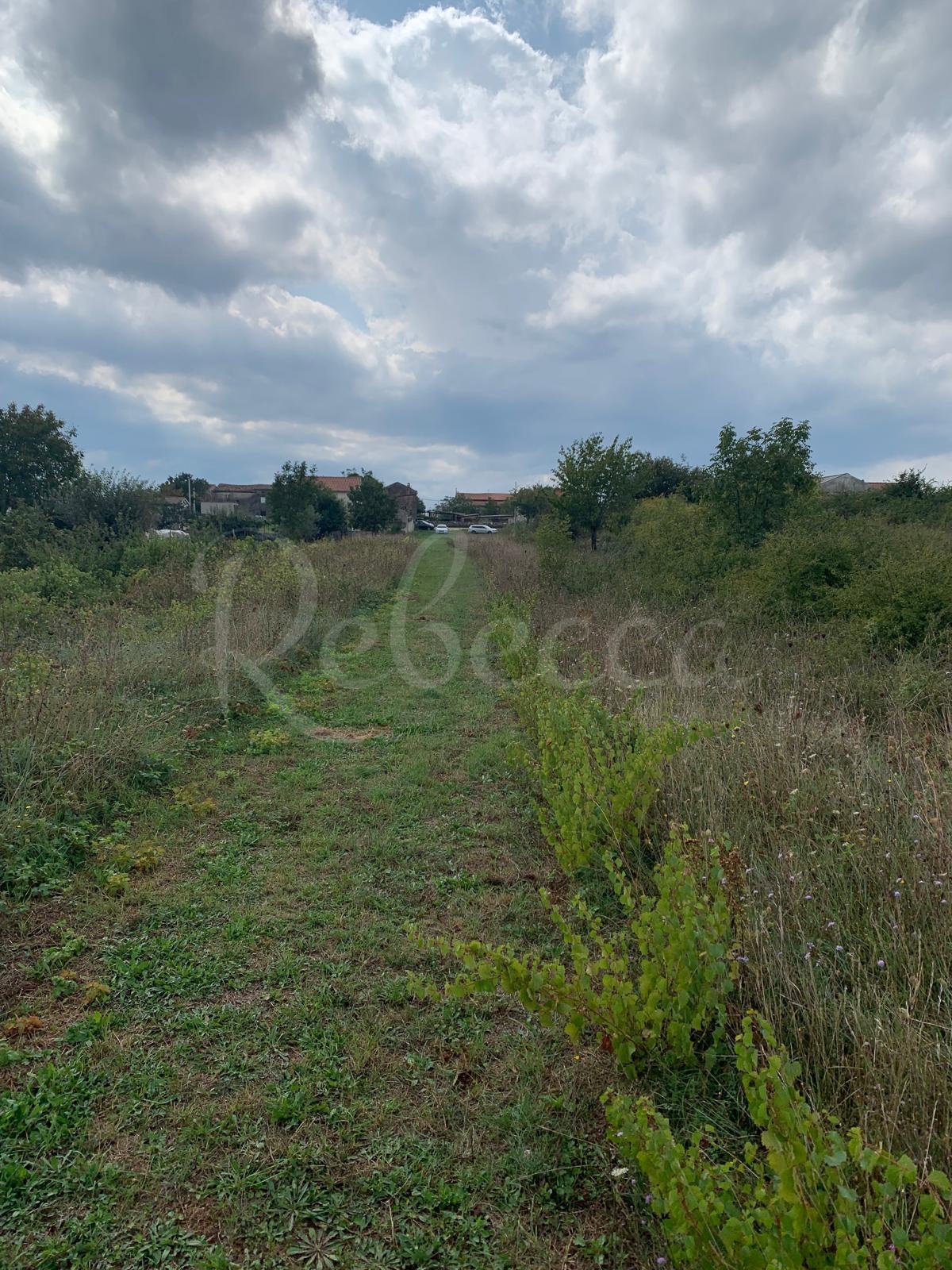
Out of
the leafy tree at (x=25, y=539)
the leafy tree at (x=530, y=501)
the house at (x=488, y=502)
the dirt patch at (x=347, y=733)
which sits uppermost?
the house at (x=488, y=502)

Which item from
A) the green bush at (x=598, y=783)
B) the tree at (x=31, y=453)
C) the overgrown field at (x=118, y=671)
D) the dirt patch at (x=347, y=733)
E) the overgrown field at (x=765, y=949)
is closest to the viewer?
the overgrown field at (x=765, y=949)

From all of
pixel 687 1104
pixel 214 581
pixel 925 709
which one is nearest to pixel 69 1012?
pixel 687 1104

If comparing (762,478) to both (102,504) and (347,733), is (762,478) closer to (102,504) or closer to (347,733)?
(347,733)

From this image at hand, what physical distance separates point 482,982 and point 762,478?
1433cm

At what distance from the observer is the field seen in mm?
1847

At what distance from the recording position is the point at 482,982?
6.92 feet

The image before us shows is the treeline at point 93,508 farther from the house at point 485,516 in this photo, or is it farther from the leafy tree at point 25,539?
the house at point 485,516

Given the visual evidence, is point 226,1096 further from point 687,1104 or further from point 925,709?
point 925,709

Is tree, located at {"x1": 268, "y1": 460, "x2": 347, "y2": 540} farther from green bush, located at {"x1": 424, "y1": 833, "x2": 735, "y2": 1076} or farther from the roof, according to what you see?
the roof

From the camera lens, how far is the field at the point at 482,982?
1847mm

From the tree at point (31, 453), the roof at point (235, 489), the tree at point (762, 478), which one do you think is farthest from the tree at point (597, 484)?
the roof at point (235, 489)

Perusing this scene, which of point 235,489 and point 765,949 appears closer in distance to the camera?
point 765,949

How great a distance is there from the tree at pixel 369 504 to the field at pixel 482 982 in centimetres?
4029

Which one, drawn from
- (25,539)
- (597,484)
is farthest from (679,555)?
(25,539)
